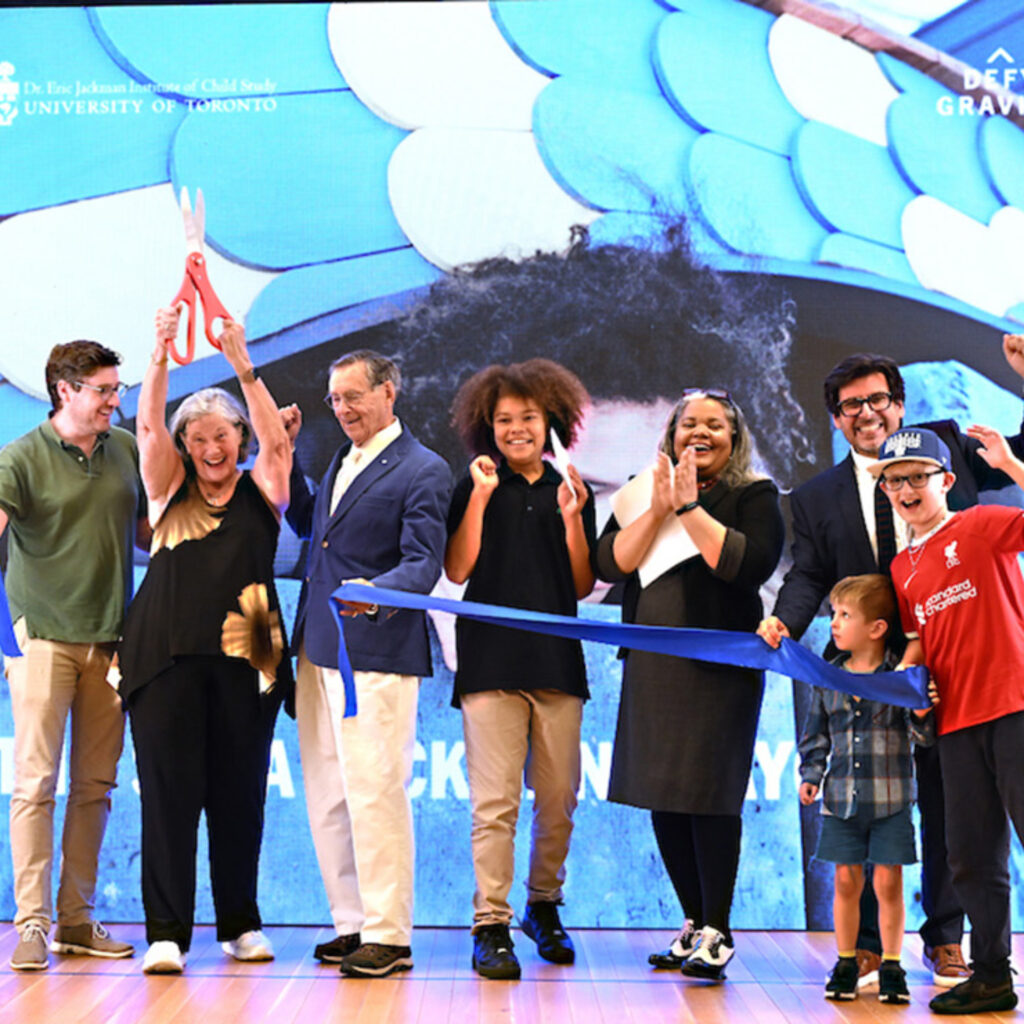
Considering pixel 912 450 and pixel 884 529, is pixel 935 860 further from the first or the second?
pixel 912 450

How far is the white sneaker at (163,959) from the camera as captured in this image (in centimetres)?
345

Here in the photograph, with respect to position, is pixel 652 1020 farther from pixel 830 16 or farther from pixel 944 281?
pixel 830 16

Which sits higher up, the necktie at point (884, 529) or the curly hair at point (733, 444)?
the curly hair at point (733, 444)

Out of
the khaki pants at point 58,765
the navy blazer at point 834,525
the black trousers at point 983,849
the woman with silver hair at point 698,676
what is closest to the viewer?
the black trousers at point 983,849

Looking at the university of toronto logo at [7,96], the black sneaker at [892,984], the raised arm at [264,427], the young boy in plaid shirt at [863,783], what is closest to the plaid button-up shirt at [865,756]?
the young boy in plaid shirt at [863,783]

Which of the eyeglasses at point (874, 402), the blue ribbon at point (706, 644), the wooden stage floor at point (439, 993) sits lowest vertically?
the wooden stage floor at point (439, 993)

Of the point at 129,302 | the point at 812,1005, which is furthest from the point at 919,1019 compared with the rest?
the point at 129,302

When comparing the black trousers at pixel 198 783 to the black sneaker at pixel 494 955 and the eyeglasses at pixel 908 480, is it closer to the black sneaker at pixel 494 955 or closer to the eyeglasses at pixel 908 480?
the black sneaker at pixel 494 955

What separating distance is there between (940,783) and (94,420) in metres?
2.53

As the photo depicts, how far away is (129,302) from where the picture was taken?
463 cm

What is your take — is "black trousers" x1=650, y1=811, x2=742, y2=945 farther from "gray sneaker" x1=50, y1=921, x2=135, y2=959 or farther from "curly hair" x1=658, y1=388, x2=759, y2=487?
"gray sneaker" x1=50, y1=921, x2=135, y2=959

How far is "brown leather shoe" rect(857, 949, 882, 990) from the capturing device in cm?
343

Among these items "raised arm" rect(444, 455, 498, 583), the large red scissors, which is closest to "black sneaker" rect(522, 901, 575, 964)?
"raised arm" rect(444, 455, 498, 583)

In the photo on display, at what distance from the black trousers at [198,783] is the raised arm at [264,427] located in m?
0.49
